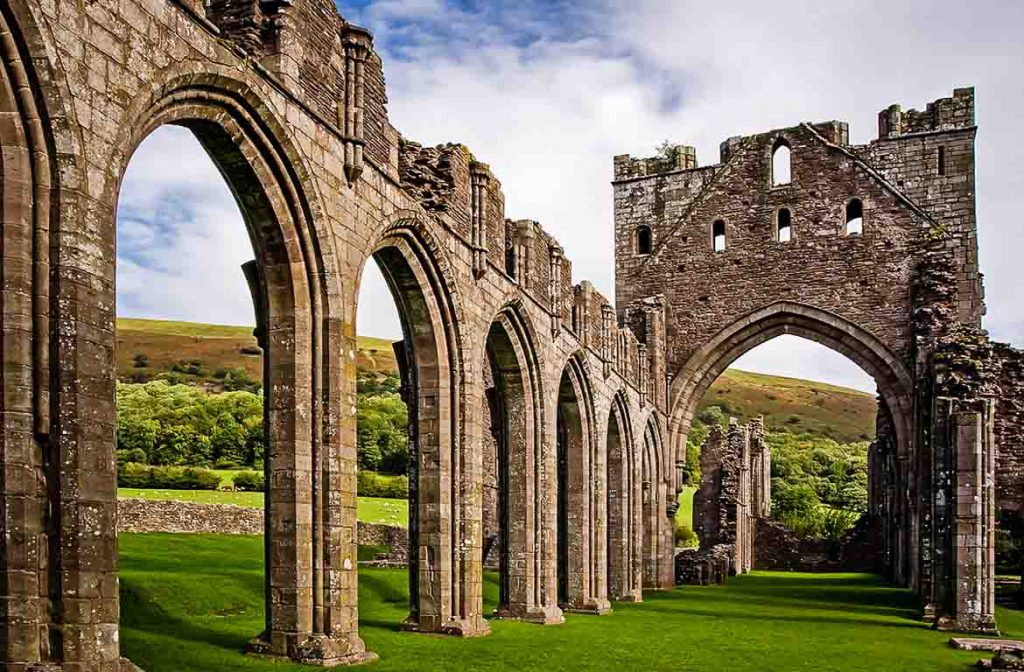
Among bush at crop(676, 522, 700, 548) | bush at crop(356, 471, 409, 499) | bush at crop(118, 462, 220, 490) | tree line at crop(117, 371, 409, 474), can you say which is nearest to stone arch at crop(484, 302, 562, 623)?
bush at crop(118, 462, 220, 490)

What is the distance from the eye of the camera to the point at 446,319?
1364 centimetres

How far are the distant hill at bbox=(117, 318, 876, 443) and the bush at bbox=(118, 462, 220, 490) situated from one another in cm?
3176

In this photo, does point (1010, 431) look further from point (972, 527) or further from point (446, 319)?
point (446, 319)

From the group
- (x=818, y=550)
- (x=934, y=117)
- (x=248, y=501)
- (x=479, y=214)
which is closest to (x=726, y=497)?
(x=818, y=550)

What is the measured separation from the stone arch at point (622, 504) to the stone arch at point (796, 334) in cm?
430

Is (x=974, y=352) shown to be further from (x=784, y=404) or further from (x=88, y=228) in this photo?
(x=784, y=404)

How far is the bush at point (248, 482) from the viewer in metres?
36.8

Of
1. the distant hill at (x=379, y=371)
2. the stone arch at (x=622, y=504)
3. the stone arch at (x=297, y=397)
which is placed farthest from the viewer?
the distant hill at (x=379, y=371)

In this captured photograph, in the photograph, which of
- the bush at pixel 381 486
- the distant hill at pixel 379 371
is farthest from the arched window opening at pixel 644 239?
the distant hill at pixel 379 371

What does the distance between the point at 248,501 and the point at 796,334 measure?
1581 cm

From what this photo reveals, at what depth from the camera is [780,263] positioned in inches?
1087

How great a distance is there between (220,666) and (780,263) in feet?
69.2

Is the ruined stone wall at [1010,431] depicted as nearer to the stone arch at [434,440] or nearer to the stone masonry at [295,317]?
the stone masonry at [295,317]

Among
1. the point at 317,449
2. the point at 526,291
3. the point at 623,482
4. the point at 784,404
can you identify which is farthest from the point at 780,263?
the point at 784,404
